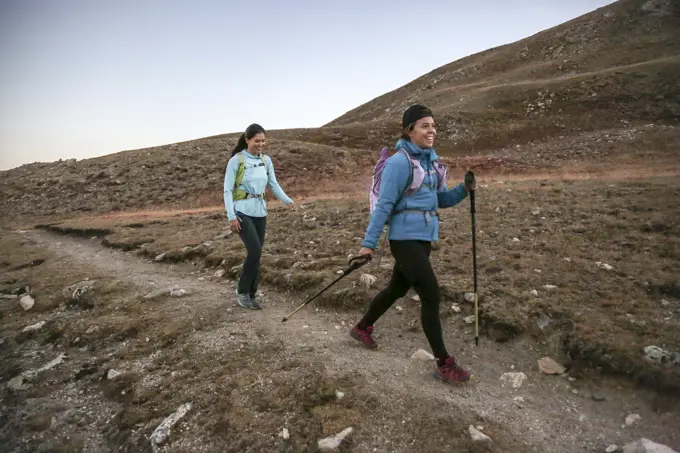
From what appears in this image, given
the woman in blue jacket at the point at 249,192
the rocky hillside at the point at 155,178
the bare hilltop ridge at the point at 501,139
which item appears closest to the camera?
the woman in blue jacket at the point at 249,192

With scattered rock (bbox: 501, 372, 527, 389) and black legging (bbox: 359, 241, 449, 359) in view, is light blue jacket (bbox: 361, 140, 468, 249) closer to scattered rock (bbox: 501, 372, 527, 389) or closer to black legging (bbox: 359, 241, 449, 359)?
black legging (bbox: 359, 241, 449, 359)

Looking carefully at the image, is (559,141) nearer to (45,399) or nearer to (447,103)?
(447,103)

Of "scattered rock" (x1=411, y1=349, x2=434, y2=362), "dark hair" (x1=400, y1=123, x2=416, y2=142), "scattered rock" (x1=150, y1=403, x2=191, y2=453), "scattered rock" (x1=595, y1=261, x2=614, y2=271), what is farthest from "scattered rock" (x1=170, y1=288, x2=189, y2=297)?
"scattered rock" (x1=595, y1=261, x2=614, y2=271)

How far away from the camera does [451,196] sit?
488 centimetres

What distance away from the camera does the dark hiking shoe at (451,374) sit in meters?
4.46

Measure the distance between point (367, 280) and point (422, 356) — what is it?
2332mm

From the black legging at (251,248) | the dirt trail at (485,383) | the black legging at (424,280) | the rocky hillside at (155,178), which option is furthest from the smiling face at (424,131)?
the rocky hillside at (155,178)

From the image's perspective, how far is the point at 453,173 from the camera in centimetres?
2555

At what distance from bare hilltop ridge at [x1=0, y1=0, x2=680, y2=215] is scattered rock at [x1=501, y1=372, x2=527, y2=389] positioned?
20.9m

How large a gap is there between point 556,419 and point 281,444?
2.65 meters

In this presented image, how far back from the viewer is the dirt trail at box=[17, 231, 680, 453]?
3.75 metres

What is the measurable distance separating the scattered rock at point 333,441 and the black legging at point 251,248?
12.1 feet

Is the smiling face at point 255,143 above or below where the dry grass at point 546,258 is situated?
above

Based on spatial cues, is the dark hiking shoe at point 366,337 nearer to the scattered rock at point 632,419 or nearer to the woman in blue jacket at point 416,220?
the woman in blue jacket at point 416,220
